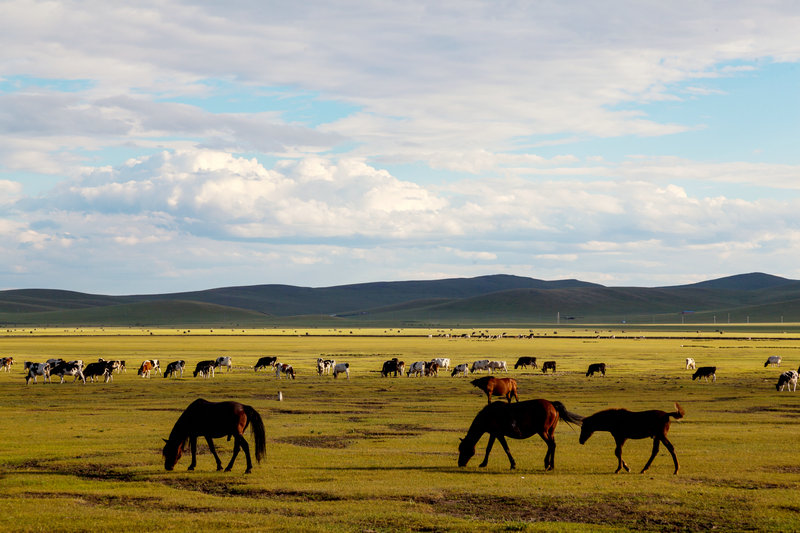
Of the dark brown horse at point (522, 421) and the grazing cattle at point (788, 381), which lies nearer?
the dark brown horse at point (522, 421)

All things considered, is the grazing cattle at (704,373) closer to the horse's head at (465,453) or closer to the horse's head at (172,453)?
the horse's head at (465,453)

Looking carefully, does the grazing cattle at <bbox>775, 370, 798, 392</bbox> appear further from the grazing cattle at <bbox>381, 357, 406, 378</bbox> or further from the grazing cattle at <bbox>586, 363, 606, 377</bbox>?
the grazing cattle at <bbox>381, 357, 406, 378</bbox>

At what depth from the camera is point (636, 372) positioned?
208 feet

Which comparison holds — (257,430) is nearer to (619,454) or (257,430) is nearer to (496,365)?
(619,454)

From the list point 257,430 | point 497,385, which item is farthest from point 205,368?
point 257,430

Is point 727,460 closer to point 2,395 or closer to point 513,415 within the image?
point 513,415

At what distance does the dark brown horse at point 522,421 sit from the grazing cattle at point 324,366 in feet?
133

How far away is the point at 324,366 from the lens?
203ft

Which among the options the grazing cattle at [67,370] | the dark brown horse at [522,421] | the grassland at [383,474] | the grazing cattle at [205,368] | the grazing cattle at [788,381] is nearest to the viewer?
the grassland at [383,474]

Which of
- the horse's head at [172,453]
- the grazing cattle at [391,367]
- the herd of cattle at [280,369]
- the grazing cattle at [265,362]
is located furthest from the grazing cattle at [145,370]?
the horse's head at [172,453]

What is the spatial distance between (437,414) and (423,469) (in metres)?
13.8

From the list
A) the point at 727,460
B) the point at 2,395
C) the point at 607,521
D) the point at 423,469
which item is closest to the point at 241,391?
the point at 2,395

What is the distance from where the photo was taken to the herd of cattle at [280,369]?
52.5m

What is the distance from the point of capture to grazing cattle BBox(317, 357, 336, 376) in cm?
6091
